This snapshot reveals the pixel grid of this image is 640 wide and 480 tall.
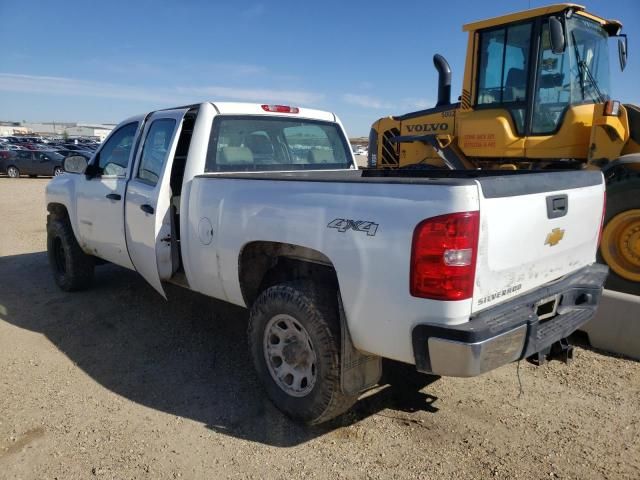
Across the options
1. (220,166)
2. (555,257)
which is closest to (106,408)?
(220,166)

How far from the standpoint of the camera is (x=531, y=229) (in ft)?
8.60

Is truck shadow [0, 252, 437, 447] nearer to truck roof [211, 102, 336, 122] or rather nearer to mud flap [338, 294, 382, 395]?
mud flap [338, 294, 382, 395]

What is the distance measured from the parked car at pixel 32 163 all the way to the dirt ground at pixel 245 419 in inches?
876

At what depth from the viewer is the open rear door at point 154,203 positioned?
4.04 m

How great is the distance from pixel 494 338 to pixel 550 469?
0.95 metres

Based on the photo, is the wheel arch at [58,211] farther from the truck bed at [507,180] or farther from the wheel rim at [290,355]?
the wheel rim at [290,355]

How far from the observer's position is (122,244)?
4.62 m

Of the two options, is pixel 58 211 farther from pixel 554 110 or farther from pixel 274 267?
pixel 554 110

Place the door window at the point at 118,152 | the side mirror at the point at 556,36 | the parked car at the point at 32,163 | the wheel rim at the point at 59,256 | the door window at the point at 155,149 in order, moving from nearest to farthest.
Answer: the door window at the point at 155,149
the door window at the point at 118,152
the side mirror at the point at 556,36
the wheel rim at the point at 59,256
the parked car at the point at 32,163

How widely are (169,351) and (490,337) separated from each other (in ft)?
9.48

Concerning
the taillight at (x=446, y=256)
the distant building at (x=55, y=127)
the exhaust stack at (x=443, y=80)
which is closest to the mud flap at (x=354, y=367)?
the taillight at (x=446, y=256)

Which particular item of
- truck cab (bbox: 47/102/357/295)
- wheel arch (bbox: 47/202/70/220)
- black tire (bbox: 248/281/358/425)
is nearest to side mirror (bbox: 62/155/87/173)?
truck cab (bbox: 47/102/357/295)

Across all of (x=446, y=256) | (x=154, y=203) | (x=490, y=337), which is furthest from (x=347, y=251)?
(x=154, y=203)

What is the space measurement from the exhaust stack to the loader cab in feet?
4.48
